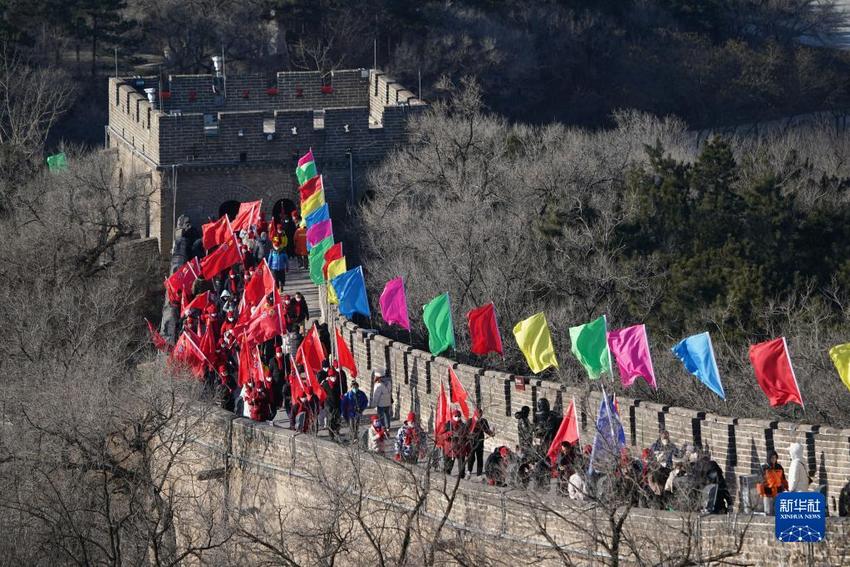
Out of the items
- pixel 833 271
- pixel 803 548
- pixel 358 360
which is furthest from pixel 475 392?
pixel 833 271

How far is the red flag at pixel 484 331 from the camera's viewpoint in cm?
4184

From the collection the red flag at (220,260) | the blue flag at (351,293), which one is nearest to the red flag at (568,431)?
the blue flag at (351,293)

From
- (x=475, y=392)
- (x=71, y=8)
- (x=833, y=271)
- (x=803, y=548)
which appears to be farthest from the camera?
(x=71, y=8)

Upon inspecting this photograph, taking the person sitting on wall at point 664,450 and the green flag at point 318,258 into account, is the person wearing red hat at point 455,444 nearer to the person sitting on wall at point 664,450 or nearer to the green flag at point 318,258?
the person sitting on wall at point 664,450

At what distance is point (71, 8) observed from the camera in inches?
3012

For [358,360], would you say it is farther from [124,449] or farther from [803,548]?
[803,548]

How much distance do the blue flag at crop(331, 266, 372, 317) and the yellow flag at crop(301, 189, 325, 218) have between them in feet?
22.6

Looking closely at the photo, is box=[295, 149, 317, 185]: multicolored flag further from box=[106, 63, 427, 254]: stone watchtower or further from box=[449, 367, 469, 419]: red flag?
box=[449, 367, 469, 419]: red flag

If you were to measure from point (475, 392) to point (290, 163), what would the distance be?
16365 mm

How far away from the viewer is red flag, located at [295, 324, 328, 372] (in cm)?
4184

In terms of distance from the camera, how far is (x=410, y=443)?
37.6 meters

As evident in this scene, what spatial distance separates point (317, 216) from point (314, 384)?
10.3 metres

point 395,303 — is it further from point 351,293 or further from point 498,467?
point 498,467

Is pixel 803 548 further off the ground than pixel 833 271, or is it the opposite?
pixel 833 271
